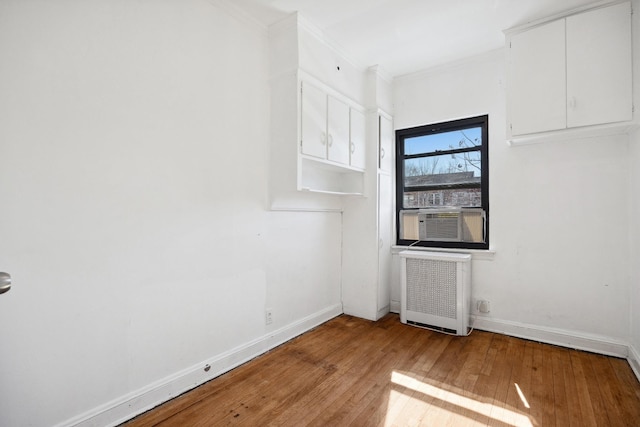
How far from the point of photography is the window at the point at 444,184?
10.5ft

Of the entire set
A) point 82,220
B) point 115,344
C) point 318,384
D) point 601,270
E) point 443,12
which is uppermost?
point 443,12

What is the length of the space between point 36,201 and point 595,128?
354 cm

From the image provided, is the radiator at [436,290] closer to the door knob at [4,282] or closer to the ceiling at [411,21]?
the ceiling at [411,21]

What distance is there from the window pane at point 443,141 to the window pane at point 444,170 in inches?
3.4

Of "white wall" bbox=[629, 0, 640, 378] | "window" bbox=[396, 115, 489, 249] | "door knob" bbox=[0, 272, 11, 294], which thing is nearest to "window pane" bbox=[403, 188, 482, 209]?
"window" bbox=[396, 115, 489, 249]

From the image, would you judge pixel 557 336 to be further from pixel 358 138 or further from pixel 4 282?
pixel 4 282

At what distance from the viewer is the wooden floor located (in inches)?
70.6

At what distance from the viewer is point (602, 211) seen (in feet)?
8.50

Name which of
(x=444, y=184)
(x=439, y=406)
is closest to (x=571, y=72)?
(x=444, y=184)

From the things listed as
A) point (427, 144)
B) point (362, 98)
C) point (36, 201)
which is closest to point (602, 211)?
point (427, 144)

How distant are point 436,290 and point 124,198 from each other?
2.73 meters

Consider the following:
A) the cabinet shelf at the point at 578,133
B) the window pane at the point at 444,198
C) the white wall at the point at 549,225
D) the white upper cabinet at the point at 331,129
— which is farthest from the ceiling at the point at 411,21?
the window pane at the point at 444,198

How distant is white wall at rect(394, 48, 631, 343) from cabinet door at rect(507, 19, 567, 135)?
1.26 feet

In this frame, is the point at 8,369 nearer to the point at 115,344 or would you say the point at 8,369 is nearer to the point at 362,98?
the point at 115,344
